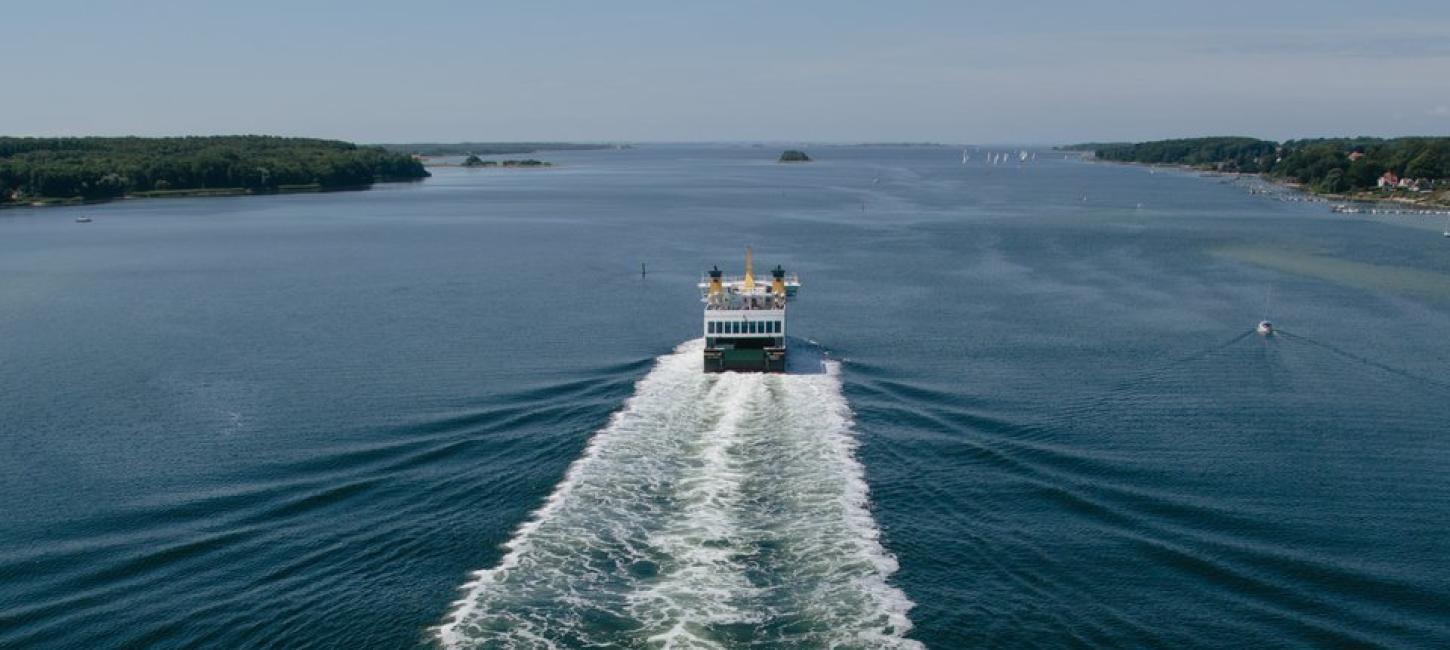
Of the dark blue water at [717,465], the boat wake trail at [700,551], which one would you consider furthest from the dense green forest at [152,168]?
the boat wake trail at [700,551]

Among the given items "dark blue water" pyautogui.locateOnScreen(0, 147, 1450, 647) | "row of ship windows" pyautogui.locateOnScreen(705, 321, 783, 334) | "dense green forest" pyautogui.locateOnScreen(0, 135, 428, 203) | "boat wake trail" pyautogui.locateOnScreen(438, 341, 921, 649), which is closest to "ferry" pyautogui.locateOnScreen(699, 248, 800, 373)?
"row of ship windows" pyautogui.locateOnScreen(705, 321, 783, 334)

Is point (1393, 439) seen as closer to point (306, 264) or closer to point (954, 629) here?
point (954, 629)

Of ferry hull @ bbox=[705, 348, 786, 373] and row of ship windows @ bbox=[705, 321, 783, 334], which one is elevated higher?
row of ship windows @ bbox=[705, 321, 783, 334]

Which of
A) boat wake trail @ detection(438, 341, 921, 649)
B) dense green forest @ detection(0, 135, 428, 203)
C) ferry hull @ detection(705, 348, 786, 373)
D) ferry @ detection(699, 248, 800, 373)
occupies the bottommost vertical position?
boat wake trail @ detection(438, 341, 921, 649)

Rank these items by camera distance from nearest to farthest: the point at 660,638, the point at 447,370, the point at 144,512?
1. the point at 660,638
2. the point at 144,512
3. the point at 447,370

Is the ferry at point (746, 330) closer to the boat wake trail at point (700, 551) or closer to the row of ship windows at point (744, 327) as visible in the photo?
the row of ship windows at point (744, 327)

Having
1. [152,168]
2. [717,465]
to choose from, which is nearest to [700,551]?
[717,465]

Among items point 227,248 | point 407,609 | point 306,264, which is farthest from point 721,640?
point 227,248

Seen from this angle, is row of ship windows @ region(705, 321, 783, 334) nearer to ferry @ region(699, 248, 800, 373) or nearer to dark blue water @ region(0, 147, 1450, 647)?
ferry @ region(699, 248, 800, 373)
